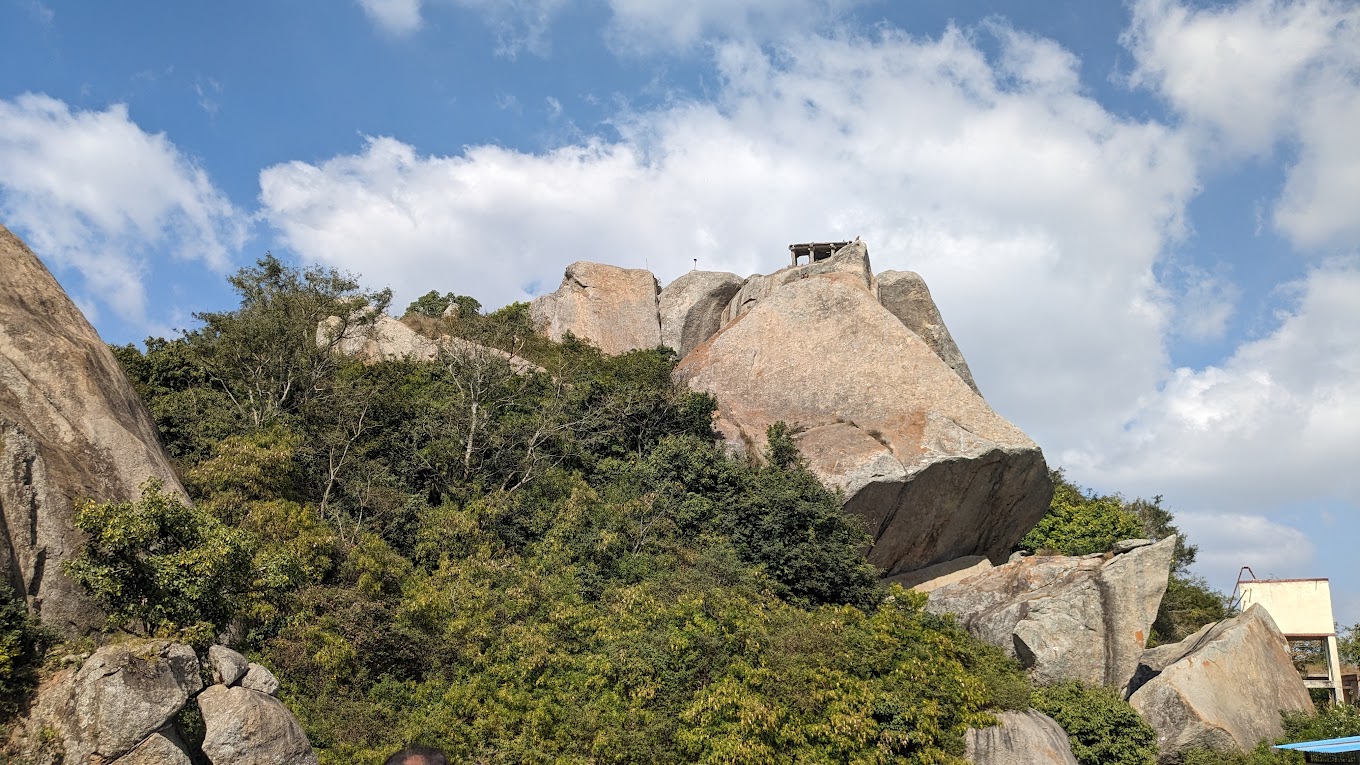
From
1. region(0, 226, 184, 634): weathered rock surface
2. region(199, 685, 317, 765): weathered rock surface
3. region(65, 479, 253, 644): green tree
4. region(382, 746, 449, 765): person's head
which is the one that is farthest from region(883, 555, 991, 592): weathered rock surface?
region(0, 226, 184, 634): weathered rock surface

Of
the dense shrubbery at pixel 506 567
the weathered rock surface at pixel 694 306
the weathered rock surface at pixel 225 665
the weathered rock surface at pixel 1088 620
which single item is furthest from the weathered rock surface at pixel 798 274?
the weathered rock surface at pixel 225 665

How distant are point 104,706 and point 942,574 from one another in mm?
24946

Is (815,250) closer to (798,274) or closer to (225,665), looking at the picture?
(798,274)

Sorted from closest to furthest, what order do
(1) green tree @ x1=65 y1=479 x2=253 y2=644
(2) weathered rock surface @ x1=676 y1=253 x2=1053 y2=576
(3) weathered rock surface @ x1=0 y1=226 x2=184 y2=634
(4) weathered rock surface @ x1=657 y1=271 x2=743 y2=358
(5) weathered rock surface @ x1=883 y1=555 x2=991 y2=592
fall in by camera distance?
(1) green tree @ x1=65 y1=479 x2=253 y2=644, (3) weathered rock surface @ x1=0 y1=226 x2=184 y2=634, (2) weathered rock surface @ x1=676 y1=253 x2=1053 y2=576, (5) weathered rock surface @ x1=883 y1=555 x2=991 y2=592, (4) weathered rock surface @ x1=657 y1=271 x2=743 y2=358

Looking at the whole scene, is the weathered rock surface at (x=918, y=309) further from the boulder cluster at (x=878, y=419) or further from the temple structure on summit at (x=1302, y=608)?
the temple structure on summit at (x=1302, y=608)

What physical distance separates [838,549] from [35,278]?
19972 millimetres

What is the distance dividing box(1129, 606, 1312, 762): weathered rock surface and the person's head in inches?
672

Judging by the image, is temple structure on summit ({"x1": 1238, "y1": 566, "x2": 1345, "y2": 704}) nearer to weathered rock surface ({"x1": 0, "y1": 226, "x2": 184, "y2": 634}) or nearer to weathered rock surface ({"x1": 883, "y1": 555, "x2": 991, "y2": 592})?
weathered rock surface ({"x1": 883, "y1": 555, "x2": 991, "y2": 592})

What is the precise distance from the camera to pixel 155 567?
55.6 feet

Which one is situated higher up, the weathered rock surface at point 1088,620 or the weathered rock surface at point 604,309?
the weathered rock surface at point 604,309

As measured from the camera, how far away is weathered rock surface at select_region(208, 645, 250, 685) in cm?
1636

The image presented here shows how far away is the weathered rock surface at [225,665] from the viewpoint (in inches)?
644

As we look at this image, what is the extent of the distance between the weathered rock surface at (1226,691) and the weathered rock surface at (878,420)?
7.27 meters

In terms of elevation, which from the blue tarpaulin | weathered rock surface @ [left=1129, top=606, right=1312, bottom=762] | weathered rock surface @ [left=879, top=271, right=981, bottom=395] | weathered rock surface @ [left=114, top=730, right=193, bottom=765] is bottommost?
weathered rock surface @ [left=114, top=730, right=193, bottom=765]
